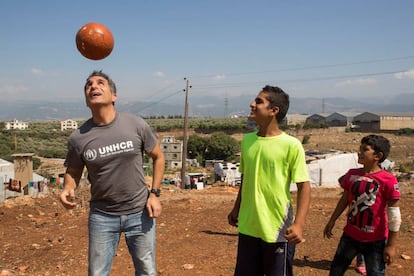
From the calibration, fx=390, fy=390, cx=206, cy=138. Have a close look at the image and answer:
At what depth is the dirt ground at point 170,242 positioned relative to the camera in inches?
188

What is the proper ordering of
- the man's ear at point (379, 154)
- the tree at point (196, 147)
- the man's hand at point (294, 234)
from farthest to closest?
1. the tree at point (196, 147)
2. the man's ear at point (379, 154)
3. the man's hand at point (294, 234)

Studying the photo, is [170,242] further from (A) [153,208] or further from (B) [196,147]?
(B) [196,147]

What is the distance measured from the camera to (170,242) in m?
6.07

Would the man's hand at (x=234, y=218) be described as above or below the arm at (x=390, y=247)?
above

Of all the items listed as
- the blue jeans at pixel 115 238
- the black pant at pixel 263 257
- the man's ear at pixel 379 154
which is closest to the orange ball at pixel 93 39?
the blue jeans at pixel 115 238

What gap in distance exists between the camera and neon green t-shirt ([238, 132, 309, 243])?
2.56 metres

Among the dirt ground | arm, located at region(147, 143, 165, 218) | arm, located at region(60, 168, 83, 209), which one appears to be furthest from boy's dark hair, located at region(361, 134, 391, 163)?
arm, located at region(60, 168, 83, 209)

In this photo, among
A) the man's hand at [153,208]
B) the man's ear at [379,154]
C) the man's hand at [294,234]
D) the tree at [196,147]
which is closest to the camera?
the man's hand at [294,234]

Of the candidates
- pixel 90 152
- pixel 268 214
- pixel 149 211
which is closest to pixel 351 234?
pixel 268 214

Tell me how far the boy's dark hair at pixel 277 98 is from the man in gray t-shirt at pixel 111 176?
89 centimetres

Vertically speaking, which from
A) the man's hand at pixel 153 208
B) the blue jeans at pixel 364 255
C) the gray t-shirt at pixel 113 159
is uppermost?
the gray t-shirt at pixel 113 159

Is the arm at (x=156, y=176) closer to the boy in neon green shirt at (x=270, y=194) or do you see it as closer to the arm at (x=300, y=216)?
the boy in neon green shirt at (x=270, y=194)

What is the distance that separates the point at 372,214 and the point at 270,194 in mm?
1001

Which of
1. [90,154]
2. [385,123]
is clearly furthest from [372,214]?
[385,123]
